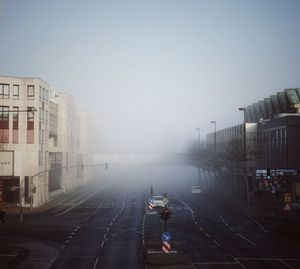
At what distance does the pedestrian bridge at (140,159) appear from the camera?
170 meters

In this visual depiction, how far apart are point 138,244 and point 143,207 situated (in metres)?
35.5

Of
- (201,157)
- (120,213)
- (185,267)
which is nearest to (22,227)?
(120,213)

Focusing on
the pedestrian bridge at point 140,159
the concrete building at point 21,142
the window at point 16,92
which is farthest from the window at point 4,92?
the pedestrian bridge at point 140,159

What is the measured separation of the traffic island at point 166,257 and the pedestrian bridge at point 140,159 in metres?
130

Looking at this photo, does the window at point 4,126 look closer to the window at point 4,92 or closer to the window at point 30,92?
the window at point 4,92

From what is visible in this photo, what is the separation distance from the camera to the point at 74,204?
83188 mm

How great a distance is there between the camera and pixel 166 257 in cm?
3344

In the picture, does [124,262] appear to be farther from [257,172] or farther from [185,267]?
[257,172]

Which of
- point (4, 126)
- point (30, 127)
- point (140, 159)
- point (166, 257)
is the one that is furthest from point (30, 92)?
point (140, 159)

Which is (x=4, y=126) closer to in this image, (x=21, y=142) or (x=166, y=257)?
(x=21, y=142)

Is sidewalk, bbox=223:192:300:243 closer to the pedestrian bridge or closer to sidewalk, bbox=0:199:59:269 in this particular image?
sidewalk, bbox=0:199:59:269

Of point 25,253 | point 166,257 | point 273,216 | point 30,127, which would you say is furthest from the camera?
point 30,127

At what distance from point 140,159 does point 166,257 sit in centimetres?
14101

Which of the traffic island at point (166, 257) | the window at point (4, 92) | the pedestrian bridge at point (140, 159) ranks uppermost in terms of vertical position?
the window at point (4, 92)
